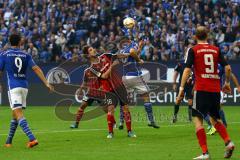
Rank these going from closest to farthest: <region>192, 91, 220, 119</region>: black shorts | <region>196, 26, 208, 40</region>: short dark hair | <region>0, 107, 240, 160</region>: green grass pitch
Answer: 1. <region>196, 26, 208, 40</region>: short dark hair
2. <region>192, 91, 220, 119</region>: black shorts
3. <region>0, 107, 240, 160</region>: green grass pitch

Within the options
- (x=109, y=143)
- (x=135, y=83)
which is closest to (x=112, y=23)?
(x=135, y=83)

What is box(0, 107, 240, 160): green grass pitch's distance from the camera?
14602 mm

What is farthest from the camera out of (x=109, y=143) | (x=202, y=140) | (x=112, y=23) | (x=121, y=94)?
(x=112, y=23)

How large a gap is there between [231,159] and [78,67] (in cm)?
2254

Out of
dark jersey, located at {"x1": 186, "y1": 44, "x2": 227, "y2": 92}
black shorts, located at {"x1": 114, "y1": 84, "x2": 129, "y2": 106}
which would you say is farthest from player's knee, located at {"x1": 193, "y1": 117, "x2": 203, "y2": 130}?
black shorts, located at {"x1": 114, "y1": 84, "x2": 129, "y2": 106}

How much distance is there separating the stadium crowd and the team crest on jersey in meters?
1.62

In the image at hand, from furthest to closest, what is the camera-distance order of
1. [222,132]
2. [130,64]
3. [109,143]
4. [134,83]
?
1. [134,83]
2. [130,64]
3. [109,143]
4. [222,132]

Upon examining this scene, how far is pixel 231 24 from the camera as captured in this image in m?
35.8

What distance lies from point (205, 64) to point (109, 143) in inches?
164

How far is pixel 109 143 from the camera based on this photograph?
1720 cm

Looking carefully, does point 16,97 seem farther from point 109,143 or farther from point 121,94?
point 121,94

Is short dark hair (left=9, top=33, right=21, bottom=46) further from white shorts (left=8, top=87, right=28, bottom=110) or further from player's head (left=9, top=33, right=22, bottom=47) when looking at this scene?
white shorts (left=8, top=87, right=28, bottom=110)

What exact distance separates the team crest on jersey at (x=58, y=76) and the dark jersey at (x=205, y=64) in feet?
69.3

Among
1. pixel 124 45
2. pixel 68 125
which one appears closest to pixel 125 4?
pixel 68 125
